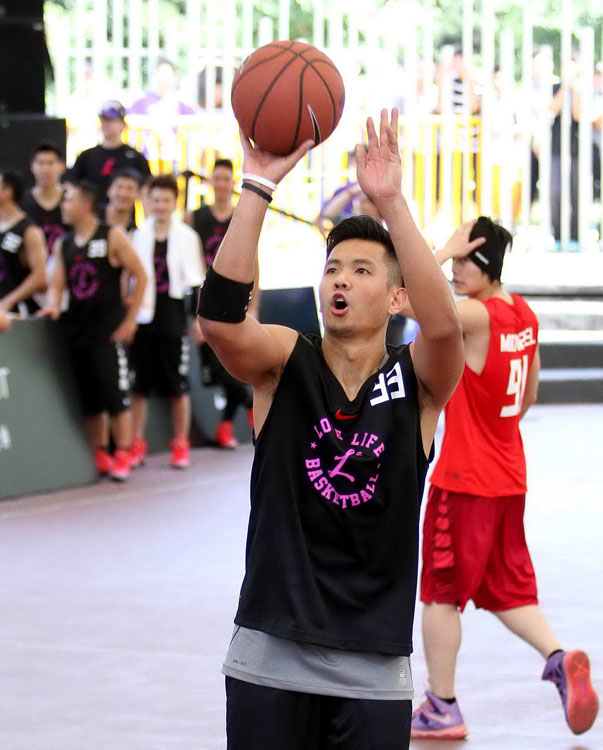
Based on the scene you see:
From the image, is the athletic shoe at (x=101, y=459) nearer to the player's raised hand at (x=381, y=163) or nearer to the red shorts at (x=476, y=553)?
the red shorts at (x=476, y=553)

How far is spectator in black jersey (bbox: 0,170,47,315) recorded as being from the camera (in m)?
10.7

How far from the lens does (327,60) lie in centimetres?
418

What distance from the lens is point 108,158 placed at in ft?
41.5

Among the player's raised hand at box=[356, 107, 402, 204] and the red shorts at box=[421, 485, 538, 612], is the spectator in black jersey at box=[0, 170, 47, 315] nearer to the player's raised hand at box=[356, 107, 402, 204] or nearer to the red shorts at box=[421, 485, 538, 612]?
the red shorts at box=[421, 485, 538, 612]

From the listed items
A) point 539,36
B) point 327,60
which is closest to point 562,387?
point 327,60

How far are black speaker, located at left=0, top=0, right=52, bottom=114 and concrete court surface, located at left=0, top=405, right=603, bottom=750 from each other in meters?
5.03

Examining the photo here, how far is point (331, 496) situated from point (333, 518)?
0.17 ft

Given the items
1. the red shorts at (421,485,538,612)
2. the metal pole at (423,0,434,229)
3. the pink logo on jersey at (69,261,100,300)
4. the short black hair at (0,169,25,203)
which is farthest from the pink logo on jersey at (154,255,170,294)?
the metal pole at (423,0,434,229)

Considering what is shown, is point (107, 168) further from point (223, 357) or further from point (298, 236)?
point (223, 357)

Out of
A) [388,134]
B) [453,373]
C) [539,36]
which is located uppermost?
[539,36]

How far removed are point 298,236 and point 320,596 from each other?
601 inches

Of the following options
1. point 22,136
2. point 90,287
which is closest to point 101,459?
point 90,287

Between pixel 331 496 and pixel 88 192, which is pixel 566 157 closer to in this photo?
pixel 88 192

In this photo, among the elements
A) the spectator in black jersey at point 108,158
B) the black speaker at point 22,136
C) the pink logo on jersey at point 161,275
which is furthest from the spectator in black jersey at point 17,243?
the black speaker at point 22,136
